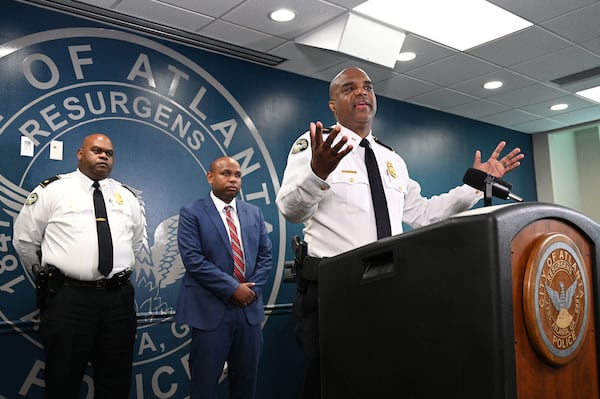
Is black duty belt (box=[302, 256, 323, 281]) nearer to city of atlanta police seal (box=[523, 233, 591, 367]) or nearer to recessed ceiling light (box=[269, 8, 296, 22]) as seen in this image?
city of atlanta police seal (box=[523, 233, 591, 367])

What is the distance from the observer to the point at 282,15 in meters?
3.51

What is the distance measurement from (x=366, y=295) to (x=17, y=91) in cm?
319

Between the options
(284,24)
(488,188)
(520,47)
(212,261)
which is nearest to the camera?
(488,188)

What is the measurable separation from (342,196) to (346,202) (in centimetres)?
2

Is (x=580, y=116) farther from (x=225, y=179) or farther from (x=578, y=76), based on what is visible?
(x=225, y=179)

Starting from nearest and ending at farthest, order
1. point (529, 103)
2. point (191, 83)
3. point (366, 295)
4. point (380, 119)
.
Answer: point (366, 295)
point (191, 83)
point (380, 119)
point (529, 103)

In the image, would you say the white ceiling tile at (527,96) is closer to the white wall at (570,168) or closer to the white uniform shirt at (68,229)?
the white wall at (570,168)

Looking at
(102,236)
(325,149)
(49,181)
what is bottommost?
(102,236)

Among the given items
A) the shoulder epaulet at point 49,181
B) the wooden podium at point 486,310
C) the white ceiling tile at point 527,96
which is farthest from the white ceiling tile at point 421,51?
the wooden podium at point 486,310

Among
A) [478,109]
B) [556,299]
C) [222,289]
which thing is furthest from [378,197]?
[478,109]

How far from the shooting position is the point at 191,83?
3.97 m

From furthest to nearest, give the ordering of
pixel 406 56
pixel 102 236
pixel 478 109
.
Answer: pixel 478 109
pixel 406 56
pixel 102 236

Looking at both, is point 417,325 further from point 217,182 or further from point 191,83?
point 191,83

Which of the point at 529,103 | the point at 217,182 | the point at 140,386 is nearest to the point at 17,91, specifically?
the point at 217,182
